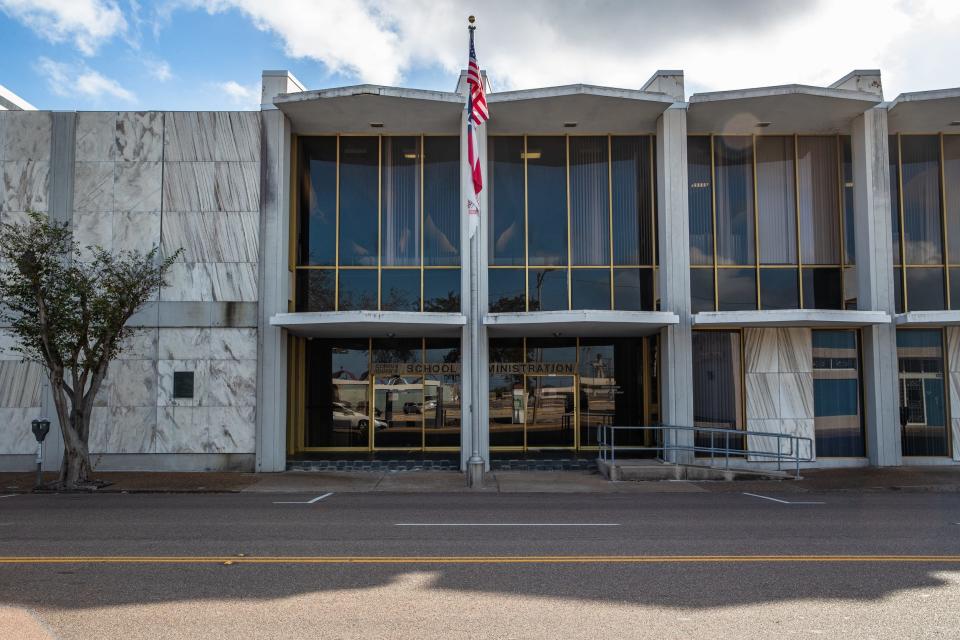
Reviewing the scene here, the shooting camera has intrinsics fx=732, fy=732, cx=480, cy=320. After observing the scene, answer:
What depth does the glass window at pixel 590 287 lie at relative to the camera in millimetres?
18984

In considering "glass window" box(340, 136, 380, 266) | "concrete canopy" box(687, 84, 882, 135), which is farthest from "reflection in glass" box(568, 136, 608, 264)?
"glass window" box(340, 136, 380, 266)

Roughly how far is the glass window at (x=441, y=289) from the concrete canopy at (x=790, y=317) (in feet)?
19.9

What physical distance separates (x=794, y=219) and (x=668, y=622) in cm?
1575

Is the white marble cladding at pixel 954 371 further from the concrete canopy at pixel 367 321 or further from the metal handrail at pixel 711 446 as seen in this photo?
the concrete canopy at pixel 367 321

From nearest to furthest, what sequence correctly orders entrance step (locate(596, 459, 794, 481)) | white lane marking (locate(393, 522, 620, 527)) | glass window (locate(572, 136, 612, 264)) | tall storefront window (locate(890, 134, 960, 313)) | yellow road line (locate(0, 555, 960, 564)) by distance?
yellow road line (locate(0, 555, 960, 564)), white lane marking (locate(393, 522, 620, 527)), entrance step (locate(596, 459, 794, 481)), tall storefront window (locate(890, 134, 960, 313)), glass window (locate(572, 136, 612, 264))

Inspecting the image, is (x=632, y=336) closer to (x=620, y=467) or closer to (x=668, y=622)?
(x=620, y=467)

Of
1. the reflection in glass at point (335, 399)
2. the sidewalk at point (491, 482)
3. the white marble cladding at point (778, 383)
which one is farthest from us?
the reflection in glass at point (335, 399)

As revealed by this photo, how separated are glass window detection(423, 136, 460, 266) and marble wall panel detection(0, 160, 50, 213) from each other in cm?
945

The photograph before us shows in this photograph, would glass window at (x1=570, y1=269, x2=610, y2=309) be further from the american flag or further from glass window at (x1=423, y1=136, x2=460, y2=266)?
the american flag

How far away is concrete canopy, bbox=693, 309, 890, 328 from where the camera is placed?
56.2 ft

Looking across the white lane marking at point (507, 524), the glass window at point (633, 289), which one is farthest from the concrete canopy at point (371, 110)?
the white lane marking at point (507, 524)

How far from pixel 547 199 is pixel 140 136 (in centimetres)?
1044

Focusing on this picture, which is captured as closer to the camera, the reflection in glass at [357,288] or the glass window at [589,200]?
the reflection in glass at [357,288]

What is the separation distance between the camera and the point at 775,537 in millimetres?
9648
